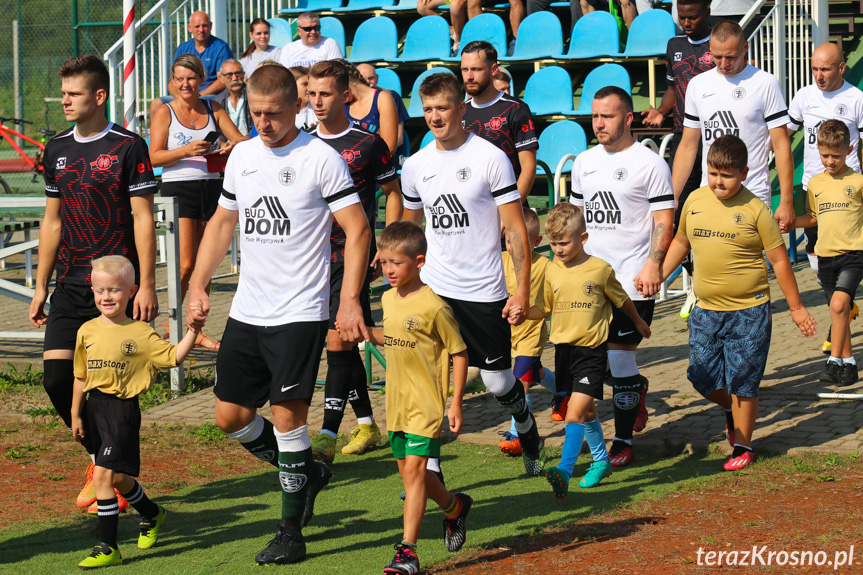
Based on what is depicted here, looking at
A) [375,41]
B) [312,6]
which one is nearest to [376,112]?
[375,41]

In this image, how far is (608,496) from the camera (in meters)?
6.16

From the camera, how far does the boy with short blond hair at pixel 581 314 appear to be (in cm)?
628

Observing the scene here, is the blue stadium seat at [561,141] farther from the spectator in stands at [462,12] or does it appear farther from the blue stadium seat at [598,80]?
the spectator in stands at [462,12]

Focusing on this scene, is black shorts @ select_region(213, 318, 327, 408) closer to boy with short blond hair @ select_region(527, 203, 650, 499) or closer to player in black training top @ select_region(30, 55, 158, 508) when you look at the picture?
player in black training top @ select_region(30, 55, 158, 508)

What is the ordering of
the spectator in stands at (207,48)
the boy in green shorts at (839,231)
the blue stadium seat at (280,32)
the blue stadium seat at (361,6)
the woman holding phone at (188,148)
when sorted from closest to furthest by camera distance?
the boy in green shorts at (839,231) < the woman holding phone at (188,148) < the spectator in stands at (207,48) < the blue stadium seat at (280,32) < the blue stadium seat at (361,6)

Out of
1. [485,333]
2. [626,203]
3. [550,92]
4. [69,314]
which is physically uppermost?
[550,92]

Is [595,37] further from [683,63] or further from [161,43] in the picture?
[683,63]

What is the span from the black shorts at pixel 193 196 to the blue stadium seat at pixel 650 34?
7.83m

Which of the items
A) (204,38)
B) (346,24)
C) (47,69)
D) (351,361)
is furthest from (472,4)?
(47,69)

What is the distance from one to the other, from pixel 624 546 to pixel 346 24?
16.2m

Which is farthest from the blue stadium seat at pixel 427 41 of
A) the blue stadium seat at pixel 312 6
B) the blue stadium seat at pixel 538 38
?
the blue stadium seat at pixel 312 6

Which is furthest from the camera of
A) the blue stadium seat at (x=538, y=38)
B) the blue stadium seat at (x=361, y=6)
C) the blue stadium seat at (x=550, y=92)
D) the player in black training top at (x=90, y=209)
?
the blue stadium seat at (x=361, y=6)

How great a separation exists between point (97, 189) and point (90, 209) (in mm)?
122

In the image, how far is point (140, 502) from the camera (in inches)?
219
